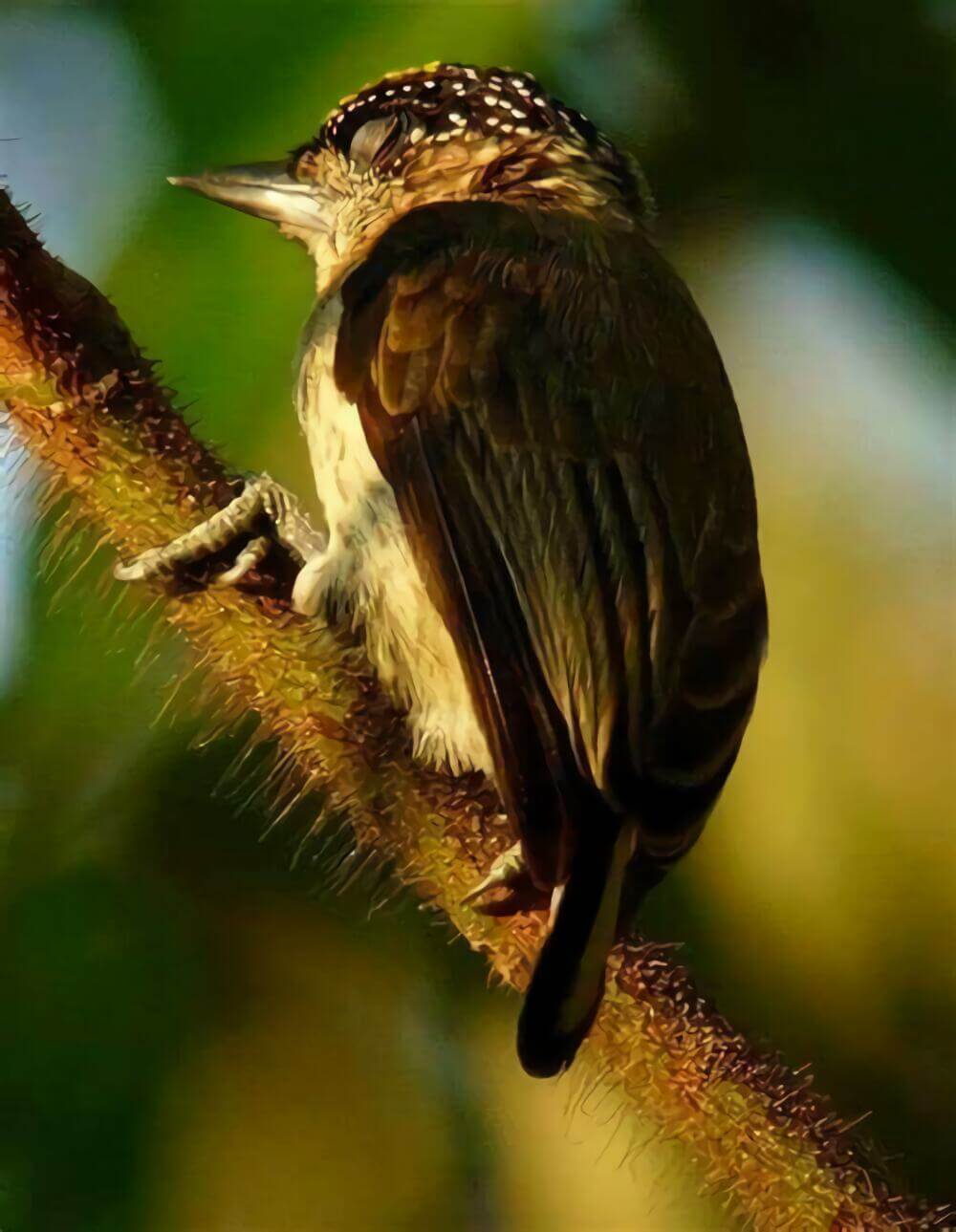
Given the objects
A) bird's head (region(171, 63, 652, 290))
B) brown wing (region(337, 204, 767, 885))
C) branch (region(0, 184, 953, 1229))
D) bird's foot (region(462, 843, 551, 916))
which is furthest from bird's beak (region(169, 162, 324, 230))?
bird's foot (region(462, 843, 551, 916))

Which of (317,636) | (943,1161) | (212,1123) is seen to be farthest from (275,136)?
(943,1161)

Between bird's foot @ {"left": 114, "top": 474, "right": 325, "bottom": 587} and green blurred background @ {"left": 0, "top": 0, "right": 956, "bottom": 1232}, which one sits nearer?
bird's foot @ {"left": 114, "top": 474, "right": 325, "bottom": 587}

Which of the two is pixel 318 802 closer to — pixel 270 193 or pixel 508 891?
pixel 508 891

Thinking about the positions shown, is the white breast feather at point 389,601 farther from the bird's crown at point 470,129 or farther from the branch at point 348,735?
the bird's crown at point 470,129

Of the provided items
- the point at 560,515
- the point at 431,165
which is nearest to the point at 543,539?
the point at 560,515

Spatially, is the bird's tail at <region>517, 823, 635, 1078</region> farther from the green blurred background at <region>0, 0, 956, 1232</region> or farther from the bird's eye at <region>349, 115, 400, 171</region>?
the bird's eye at <region>349, 115, 400, 171</region>
